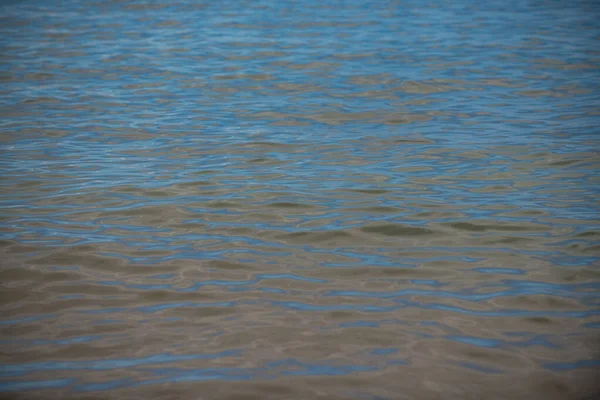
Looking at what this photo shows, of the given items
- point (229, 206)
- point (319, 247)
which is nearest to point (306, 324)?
point (319, 247)

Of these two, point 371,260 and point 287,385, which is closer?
point 287,385

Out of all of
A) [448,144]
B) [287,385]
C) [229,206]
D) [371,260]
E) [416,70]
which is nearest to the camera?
[287,385]

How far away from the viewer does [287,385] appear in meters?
3.48

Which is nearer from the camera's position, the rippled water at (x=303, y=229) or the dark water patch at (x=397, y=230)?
the rippled water at (x=303, y=229)

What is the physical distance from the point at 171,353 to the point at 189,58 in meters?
10.7

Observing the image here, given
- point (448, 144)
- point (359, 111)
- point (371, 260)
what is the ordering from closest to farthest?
point (371, 260) < point (448, 144) < point (359, 111)

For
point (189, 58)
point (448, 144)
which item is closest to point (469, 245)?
point (448, 144)

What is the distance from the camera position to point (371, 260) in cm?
498

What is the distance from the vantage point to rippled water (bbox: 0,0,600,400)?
369cm

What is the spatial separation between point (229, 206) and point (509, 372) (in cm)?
329

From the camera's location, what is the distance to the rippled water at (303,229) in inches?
145

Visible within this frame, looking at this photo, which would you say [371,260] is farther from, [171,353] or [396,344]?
[171,353]

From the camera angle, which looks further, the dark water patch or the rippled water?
the dark water patch

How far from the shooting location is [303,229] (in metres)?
5.60
